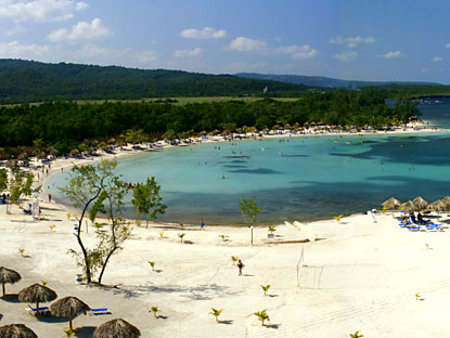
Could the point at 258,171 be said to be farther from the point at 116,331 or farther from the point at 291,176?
the point at 116,331

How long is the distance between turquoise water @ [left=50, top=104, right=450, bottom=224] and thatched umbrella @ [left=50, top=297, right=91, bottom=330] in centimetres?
2218

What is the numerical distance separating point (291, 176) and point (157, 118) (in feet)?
191

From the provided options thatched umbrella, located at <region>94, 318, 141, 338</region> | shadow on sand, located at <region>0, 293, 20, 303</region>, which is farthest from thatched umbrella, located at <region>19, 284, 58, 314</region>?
thatched umbrella, located at <region>94, 318, 141, 338</region>

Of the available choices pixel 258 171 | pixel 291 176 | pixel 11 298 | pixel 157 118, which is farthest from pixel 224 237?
pixel 157 118

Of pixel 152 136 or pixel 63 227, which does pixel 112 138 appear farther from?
pixel 63 227

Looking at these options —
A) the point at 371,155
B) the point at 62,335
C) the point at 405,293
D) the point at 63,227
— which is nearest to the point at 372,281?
the point at 405,293

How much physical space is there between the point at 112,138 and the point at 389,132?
234 feet

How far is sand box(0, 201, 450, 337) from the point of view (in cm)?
1825

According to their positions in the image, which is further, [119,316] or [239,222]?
[239,222]

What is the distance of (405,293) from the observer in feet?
69.7

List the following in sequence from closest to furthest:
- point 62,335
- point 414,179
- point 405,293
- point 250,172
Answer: point 62,335 → point 405,293 → point 414,179 → point 250,172

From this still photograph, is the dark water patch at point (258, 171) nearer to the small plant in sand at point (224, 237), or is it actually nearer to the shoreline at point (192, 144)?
the shoreline at point (192, 144)

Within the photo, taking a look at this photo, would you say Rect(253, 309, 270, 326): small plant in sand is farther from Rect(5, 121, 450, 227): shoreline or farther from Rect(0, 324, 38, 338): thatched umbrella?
Rect(5, 121, 450, 227): shoreline

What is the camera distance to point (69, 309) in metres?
17.3
